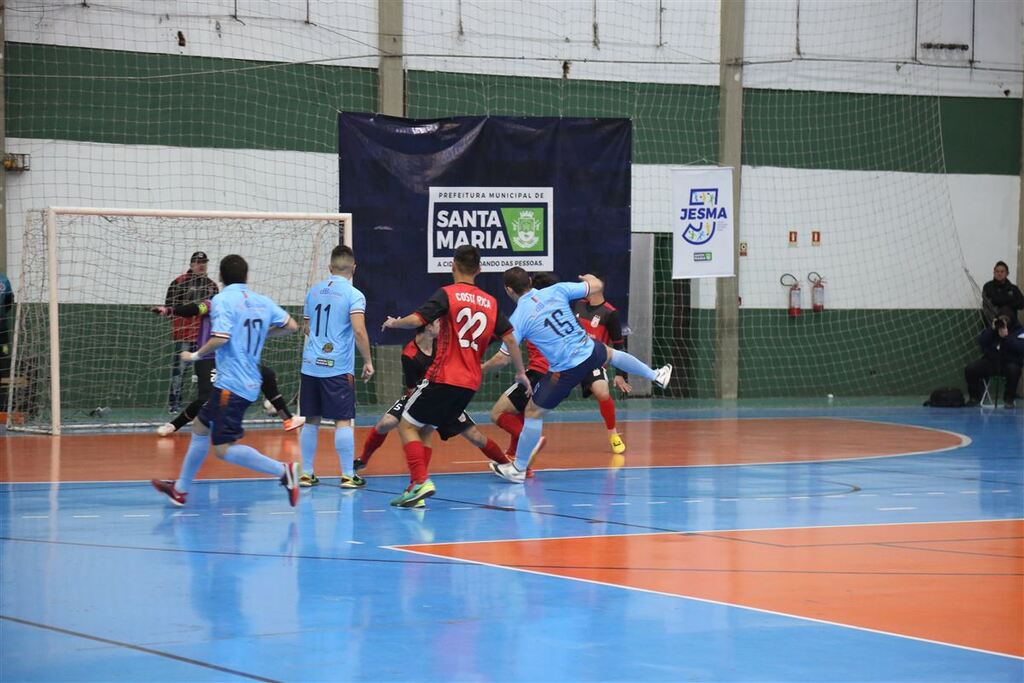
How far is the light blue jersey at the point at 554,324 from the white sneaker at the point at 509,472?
40.0 inches

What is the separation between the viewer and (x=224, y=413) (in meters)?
10.3

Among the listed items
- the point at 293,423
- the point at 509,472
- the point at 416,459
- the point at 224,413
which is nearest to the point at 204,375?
the point at 293,423

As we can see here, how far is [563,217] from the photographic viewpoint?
20.3m

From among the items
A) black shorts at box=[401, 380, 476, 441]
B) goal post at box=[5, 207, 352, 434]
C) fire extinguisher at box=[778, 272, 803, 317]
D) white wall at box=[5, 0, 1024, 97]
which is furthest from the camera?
fire extinguisher at box=[778, 272, 803, 317]

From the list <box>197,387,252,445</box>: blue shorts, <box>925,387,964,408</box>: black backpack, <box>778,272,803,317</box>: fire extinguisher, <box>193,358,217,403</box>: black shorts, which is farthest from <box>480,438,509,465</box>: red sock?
<box>778,272,803,317</box>: fire extinguisher

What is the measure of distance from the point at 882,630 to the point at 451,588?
2.38m

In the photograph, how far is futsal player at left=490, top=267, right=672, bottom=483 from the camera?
12.5 metres

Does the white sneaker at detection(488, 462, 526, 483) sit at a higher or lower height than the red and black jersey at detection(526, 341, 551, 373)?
lower

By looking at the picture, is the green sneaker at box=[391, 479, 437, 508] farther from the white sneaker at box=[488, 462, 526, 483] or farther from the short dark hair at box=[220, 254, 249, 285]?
the short dark hair at box=[220, 254, 249, 285]

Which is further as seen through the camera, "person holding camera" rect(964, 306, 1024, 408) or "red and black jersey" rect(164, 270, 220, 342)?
"person holding camera" rect(964, 306, 1024, 408)

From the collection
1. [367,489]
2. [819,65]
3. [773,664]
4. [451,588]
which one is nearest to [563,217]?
[819,65]

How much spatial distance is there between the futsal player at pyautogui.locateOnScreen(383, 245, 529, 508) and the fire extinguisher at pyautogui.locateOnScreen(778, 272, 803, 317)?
14.1m

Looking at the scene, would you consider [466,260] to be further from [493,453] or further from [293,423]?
[293,423]

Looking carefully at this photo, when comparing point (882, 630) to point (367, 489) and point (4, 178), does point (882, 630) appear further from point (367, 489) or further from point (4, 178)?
point (4, 178)
